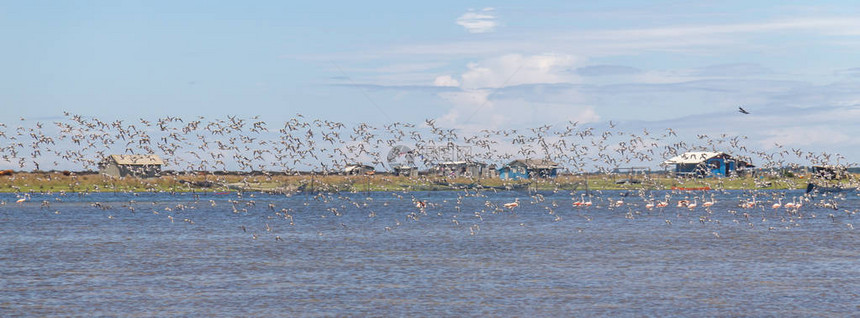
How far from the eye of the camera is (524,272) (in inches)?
1419

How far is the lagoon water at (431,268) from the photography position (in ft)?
91.2

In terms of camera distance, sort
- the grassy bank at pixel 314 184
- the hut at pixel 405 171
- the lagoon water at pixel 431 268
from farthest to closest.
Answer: the hut at pixel 405 171 < the grassy bank at pixel 314 184 < the lagoon water at pixel 431 268

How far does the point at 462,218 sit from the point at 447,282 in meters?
42.9

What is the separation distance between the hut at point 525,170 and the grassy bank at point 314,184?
146cm

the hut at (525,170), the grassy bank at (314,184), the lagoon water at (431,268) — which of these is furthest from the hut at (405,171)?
the lagoon water at (431,268)

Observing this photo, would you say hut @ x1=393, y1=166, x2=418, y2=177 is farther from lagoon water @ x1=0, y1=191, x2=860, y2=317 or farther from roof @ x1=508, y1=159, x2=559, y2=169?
lagoon water @ x1=0, y1=191, x2=860, y2=317

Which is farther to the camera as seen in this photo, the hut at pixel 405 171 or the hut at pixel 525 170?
the hut at pixel 405 171

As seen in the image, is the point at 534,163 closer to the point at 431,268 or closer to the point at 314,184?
the point at 314,184

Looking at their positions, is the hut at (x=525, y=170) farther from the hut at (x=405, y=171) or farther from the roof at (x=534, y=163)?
the hut at (x=405, y=171)

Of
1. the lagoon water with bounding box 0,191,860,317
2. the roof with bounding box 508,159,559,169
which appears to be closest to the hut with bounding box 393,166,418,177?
the roof with bounding box 508,159,559,169

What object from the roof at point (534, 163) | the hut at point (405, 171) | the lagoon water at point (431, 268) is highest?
the roof at point (534, 163)

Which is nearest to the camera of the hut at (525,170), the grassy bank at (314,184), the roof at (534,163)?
the grassy bank at (314,184)

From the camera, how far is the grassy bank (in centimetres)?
13688

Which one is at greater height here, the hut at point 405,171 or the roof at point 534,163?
the roof at point 534,163
